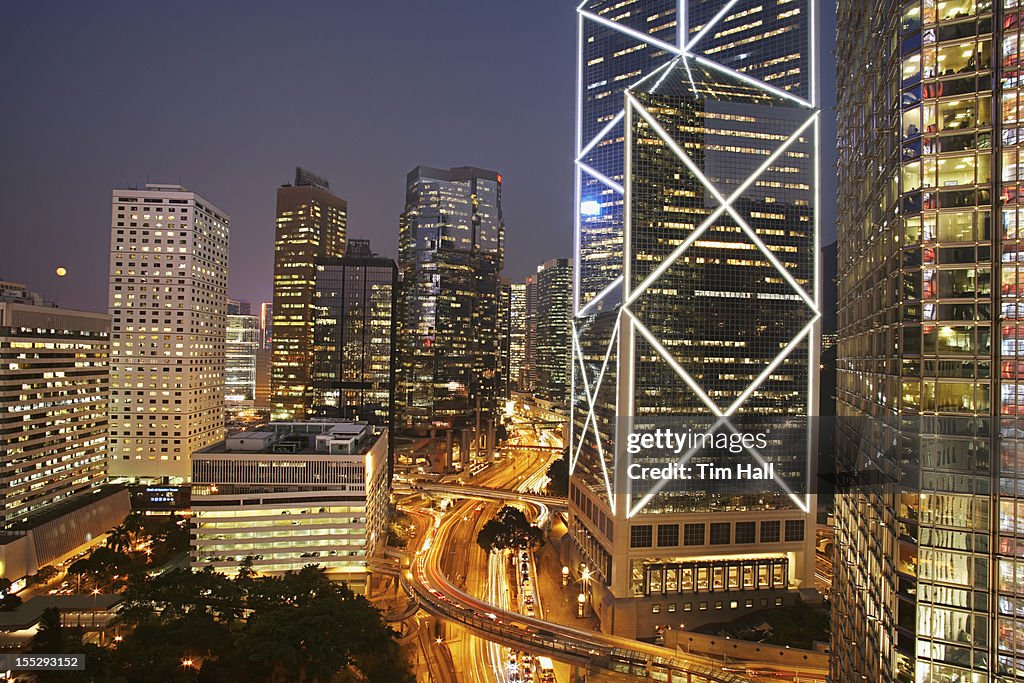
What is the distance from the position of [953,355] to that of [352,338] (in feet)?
236

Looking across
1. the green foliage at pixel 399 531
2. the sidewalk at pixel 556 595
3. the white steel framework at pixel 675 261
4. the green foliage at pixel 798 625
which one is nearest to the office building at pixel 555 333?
the green foliage at pixel 399 531

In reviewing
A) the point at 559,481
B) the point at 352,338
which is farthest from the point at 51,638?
the point at 352,338

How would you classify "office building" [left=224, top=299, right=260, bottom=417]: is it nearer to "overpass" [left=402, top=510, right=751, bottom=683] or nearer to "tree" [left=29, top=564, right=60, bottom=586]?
"tree" [left=29, top=564, right=60, bottom=586]

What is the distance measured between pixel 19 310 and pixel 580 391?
42.9m

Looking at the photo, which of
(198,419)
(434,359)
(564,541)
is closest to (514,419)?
(434,359)

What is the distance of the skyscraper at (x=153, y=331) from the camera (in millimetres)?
62688

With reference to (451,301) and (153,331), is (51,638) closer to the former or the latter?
(153,331)

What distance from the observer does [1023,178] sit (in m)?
12.7

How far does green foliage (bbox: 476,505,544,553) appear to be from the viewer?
149ft

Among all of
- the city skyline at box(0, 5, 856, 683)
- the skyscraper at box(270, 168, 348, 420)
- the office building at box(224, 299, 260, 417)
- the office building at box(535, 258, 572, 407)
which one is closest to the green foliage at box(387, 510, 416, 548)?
the city skyline at box(0, 5, 856, 683)

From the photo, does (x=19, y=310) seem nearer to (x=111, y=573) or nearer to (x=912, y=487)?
(x=111, y=573)

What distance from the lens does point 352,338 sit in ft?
257

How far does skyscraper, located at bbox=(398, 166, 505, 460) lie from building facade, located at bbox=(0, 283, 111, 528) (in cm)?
3886

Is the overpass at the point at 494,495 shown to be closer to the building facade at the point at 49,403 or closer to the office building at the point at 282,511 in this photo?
the office building at the point at 282,511
